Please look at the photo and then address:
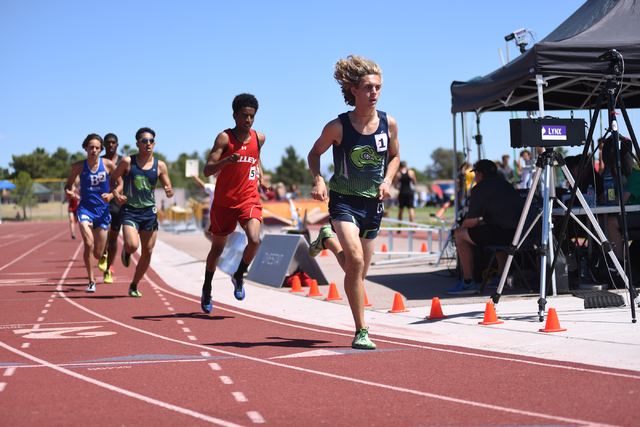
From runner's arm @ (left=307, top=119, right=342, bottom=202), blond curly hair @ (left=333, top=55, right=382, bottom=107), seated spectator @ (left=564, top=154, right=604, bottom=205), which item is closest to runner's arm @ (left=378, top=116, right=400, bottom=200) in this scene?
blond curly hair @ (left=333, top=55, right=382, bottom=107)

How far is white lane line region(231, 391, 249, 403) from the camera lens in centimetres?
415

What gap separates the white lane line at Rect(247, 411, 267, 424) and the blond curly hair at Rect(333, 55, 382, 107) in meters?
2.86

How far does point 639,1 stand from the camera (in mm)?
8797

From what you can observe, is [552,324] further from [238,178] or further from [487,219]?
[238,178]

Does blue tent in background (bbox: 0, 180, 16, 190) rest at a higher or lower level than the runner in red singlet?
higher

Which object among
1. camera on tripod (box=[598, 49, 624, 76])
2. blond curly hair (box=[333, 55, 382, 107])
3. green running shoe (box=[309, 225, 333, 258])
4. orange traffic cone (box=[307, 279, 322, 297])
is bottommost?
orange traffic cone (box=[307, 279, 322, 297])

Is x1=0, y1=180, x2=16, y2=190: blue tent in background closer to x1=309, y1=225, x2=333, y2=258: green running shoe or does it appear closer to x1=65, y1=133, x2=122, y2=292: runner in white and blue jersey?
x1=65, y1=133, x2=122, y2=292: runner in white and blue jersey

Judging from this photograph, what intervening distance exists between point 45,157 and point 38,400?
114499mm

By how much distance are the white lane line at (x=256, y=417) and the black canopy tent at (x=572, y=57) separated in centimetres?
503

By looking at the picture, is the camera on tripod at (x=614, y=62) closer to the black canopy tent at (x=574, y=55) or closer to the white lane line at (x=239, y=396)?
the black canopy tent at (x=574, y=55)


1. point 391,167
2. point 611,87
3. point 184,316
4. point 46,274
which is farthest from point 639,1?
point 46,274

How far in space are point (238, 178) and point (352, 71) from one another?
2.38 meters

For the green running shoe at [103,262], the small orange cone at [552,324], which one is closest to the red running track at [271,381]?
the small orange cone at [552,324]

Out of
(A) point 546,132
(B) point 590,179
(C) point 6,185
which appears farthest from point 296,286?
(C) point 6,185
